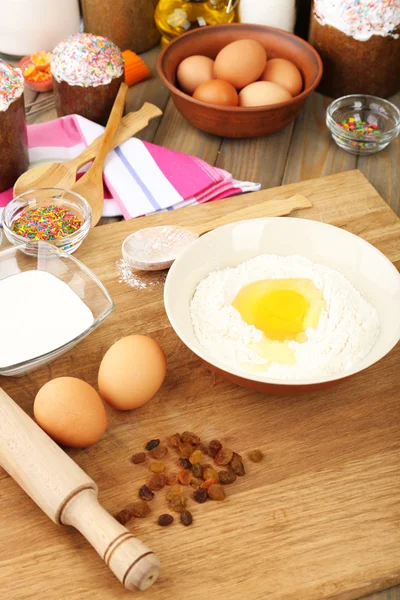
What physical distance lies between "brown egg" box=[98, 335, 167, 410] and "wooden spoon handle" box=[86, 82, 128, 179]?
2.43 ft

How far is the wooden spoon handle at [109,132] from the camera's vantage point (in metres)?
1.88

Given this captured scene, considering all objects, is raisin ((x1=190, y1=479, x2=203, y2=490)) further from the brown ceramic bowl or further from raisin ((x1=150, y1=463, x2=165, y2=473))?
the brown ceramic bowl

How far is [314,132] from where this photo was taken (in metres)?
2.18

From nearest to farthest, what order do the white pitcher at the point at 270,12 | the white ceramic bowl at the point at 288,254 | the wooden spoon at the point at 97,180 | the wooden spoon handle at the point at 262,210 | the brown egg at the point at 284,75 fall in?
the white ceramic bowl at the point at 288,254
the wooden spoon handle at the point at 262,210
the wooden spoon at the point at 97,180
the brown egg at the point at 284,75
the white pitcher at the point at 270,12

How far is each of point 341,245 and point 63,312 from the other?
593 mm

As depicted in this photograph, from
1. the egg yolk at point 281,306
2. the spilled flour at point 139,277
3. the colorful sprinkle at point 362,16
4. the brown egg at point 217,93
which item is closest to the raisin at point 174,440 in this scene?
the egg yolk at point 281,306

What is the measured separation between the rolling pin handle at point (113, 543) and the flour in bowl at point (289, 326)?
0.37 meters

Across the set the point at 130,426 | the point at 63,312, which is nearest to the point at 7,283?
the point at 63,312

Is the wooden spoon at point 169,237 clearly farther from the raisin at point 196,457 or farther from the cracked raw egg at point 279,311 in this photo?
the raisin at point 196,457

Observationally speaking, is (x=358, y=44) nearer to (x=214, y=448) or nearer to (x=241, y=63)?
(x=241, y=63)

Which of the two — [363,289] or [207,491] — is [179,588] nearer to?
[207,491]

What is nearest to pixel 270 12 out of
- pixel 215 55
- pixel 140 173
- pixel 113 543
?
pixel 215 55

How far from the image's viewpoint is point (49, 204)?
174 centimetres

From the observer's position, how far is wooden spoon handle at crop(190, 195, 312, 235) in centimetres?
167
